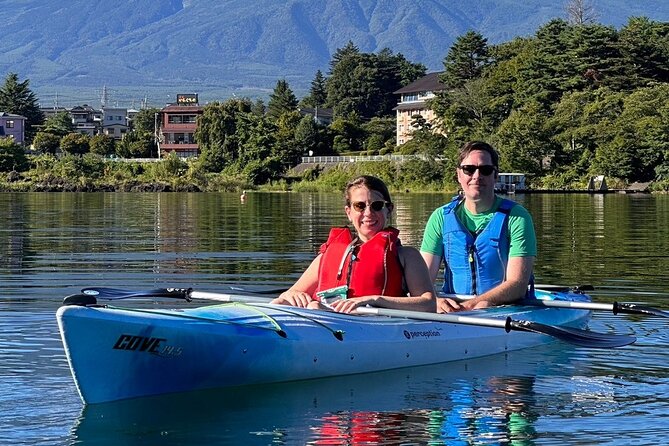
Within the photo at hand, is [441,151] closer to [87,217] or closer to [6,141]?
[6,141]

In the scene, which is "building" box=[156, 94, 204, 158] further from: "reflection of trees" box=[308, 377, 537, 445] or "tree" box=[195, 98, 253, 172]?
"reflection of trees" box=[308, 377, 537, 445]

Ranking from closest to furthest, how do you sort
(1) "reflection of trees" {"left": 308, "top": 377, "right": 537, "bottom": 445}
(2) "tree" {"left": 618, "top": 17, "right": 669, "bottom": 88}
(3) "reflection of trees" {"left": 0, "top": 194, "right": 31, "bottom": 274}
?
(1) "reflection of trees" {"left": 308, "top": 377, "right": 537, "bottom": 445} < (3) "reflection of trees" {"left": 0, "top": 194, "right": 31, "bottom": 274} < (2) "tree" {"left": 618, "top": 17, "right": 669, "bottom": 88}

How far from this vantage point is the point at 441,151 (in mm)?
88438

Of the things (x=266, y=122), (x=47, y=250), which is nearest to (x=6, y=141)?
(x=266, y=122)

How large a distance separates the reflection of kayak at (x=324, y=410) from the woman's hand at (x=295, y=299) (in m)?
0.70

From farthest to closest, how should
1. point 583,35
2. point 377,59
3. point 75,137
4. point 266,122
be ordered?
point 377,59 < point 75,137 < point 266,122 < point 583,35

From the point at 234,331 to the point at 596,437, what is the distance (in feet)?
9.55

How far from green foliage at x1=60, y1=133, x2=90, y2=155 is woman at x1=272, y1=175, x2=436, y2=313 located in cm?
11135

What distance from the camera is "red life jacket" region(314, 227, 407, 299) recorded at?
33.4 feet

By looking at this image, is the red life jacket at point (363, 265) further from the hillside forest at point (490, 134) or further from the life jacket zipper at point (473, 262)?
the hillside forest at point (490, 134)

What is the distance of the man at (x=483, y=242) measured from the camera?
1153cm

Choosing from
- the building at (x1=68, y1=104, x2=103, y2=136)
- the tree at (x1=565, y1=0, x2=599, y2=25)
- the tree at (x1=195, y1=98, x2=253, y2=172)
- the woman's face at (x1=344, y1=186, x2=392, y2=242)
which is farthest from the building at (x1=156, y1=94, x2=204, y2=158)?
the woman's face at (x1=344, y1=186, x2=392, y2=242)

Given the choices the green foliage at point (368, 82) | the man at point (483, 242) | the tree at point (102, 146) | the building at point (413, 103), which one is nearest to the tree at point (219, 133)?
the tree at point (102, 146)

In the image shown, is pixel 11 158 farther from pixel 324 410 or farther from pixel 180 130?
pixel 324 410
